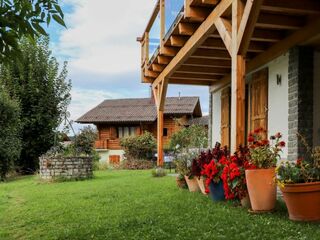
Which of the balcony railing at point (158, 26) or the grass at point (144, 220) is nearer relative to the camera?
the grass at point (144, 220)

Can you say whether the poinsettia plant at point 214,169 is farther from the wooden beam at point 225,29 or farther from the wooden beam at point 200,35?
the wooden beam at point 200,35

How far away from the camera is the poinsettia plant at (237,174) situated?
17.2 ft

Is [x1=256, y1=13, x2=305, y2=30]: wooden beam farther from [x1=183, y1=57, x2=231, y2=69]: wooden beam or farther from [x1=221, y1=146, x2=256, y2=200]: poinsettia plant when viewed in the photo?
[x1=183, y1=57, x2=231, y2=69]: wooden beam

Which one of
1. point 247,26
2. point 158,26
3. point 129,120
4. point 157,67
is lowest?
point 129,120

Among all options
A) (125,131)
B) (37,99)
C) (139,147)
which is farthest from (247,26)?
(125,131)

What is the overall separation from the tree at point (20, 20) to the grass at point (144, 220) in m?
2.46

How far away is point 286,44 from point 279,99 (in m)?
1.05

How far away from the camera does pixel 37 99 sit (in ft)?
66.3

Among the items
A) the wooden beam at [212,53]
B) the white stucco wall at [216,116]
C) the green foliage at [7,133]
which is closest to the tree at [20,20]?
the wooden beam at [212,53]

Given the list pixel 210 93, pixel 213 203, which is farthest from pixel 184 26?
pixel 210 93

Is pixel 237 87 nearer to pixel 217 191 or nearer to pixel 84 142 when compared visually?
pixel 217 191

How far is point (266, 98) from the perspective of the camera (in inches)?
336

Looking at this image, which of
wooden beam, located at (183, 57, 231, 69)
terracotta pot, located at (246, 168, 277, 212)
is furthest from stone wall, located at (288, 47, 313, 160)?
wooden beam, located at (183, 57, 231, 69)

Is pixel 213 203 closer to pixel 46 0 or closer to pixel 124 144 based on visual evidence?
pixel 46 0
